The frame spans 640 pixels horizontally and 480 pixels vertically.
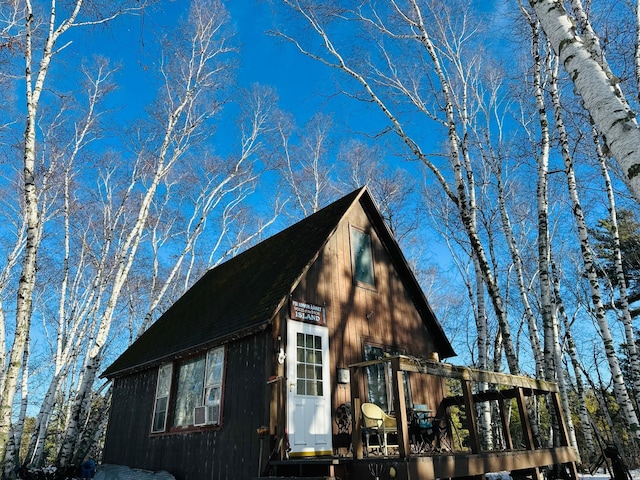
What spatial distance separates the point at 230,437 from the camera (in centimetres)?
760

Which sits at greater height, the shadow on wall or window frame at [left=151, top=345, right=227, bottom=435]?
window frame at [left=151, top=345, right=227, bottom=435]

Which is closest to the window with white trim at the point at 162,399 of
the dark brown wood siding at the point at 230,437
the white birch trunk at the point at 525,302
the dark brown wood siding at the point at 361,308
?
the dark brown wood siding at the point at 230,437

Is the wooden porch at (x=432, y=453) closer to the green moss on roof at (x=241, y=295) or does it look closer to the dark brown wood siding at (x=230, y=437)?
the dark brown wood siding at (x=230, y=437)

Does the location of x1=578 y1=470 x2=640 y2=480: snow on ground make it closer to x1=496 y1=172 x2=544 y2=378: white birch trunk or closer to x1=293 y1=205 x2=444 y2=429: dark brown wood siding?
x1=496 y1=172 x2=544 y2=378: white birch trunk

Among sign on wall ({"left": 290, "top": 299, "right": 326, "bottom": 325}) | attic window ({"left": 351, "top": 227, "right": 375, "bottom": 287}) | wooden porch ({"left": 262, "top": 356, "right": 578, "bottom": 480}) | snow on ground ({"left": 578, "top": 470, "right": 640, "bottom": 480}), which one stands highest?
attic window ({"left": 351, "top": 227, "right": 375, "bottom": 287})

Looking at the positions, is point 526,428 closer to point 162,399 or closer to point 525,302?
point 525,302

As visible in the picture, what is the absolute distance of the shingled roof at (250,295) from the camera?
320 inches

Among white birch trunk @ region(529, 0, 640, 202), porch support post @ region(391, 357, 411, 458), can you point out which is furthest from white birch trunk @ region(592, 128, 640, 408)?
white birch trunk @ region(529, 0, 640, 202)

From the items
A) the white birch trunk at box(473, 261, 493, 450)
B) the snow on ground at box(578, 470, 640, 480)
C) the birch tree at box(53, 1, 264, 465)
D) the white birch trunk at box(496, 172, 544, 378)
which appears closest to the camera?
the snow on ground at box(578, 470, 640, 480)

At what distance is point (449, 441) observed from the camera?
9922 millimetres

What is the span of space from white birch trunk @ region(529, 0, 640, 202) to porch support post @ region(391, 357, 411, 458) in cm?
319

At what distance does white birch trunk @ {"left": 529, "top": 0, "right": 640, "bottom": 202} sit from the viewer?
10.4 ft

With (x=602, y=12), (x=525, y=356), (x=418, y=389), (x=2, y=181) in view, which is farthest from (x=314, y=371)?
(x=525, y=356)

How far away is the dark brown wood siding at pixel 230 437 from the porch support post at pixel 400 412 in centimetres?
267
